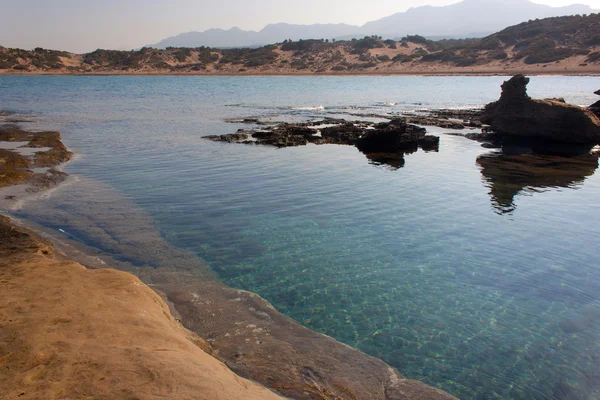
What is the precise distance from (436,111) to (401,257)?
1272 inches

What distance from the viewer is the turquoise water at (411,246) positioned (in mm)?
6531

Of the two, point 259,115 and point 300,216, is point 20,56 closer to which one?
point 259,115

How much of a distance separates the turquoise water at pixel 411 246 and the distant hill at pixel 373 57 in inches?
3000

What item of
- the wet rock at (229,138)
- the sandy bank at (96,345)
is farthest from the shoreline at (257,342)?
the wet rock at (229,138)

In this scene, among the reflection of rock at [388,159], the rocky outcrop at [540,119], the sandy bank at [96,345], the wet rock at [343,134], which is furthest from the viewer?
the wet rock at [343,134]

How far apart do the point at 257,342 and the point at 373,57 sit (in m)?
111

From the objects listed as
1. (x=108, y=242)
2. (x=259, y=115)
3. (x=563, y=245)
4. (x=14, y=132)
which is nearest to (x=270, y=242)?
(x=108, y=242)

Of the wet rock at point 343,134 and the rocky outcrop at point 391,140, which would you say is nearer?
the rocky outcrop at point 391,140

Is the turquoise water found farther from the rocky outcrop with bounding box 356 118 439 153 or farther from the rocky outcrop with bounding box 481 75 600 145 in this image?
the rocky outcrop with bounding box 481 75 600 145

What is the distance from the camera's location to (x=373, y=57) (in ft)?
355

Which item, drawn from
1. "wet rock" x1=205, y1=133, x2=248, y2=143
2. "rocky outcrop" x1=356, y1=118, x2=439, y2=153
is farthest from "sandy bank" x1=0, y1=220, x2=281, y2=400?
"wet rock" x1=205, y1=133, x2=248, y2=143

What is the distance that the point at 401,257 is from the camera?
9.54m

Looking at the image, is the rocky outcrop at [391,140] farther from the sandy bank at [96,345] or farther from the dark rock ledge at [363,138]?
the sandy bank at [96,345]

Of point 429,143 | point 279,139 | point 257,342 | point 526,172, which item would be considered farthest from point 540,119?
point 257,342
